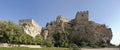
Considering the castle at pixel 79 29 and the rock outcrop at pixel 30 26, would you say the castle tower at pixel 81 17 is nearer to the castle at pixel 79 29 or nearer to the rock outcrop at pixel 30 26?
the castle at pixel 79 29

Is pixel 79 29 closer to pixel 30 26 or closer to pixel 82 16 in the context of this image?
pixel 82 16

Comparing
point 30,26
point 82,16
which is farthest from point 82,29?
point 30,26

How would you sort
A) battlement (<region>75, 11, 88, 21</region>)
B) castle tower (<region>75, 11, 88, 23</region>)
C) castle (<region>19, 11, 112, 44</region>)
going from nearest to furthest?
castle (<region>19, 11, 112, 44</region>), castle tower (<region>75, 11, 88, 23</region>), battlement (<region>75, 11, 88, 21</region>)

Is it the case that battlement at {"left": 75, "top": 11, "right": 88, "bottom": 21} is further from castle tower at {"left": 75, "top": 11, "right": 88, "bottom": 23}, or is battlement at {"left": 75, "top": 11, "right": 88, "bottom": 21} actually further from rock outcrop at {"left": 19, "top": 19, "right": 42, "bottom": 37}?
rock outcrop at {"left": 19, "top": 19, "right": 42, "bottom": 37}

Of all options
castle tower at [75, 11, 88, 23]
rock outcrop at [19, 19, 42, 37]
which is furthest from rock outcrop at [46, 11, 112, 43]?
rock outcrop at [19, 19, 42, 37]

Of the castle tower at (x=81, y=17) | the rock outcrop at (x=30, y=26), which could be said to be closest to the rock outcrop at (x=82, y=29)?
the castle tower at (x=81, y=17)

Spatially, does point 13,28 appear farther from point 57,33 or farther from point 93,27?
point 93,27

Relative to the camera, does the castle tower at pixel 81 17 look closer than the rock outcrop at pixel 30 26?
No

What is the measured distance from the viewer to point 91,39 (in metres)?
54.3

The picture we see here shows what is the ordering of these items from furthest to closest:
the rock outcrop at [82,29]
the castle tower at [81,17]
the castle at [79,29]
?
the castle tower at [81,17], the rock outcrop at [82,29], the castle at [79,29]

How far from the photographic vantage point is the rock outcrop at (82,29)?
55.1 m

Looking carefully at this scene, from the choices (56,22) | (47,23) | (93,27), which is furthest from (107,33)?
(47,23)

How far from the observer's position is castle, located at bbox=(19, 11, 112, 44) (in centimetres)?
5409

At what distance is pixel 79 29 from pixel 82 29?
101cm
